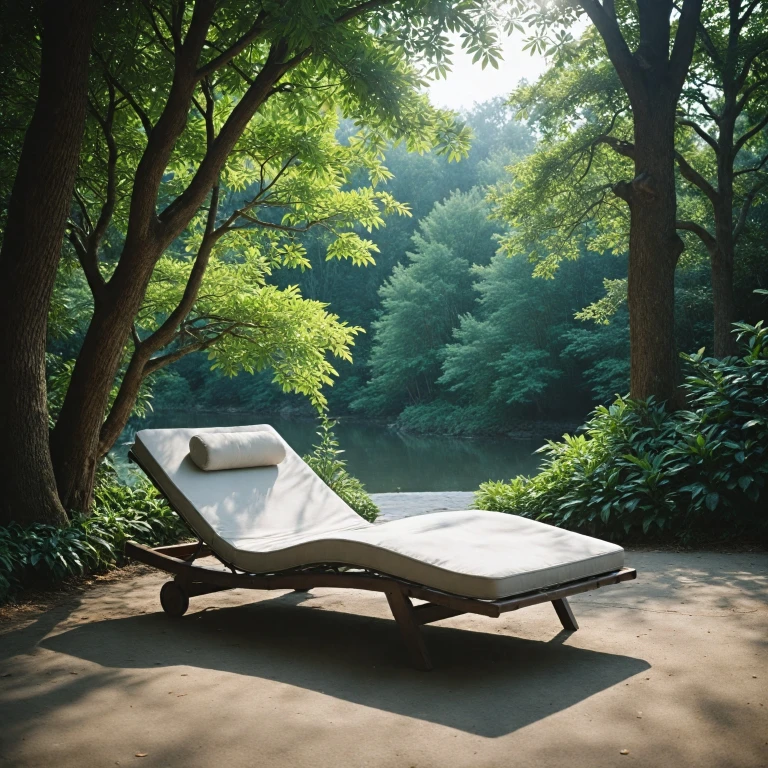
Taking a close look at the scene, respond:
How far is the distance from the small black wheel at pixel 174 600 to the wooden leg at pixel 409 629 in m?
1.30

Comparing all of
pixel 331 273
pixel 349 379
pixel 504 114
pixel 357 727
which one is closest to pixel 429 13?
pixel 357 727

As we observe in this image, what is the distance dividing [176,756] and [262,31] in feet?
14.2

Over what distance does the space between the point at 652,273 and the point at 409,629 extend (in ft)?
16.0

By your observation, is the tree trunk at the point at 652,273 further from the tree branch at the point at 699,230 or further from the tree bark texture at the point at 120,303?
the tree branch at the point at 699,230

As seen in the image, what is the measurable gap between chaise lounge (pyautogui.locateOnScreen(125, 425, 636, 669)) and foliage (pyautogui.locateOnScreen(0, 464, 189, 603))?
659mm

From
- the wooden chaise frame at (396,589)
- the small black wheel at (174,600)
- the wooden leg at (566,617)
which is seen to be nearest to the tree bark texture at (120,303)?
the wooden chaise frame at (396,589)

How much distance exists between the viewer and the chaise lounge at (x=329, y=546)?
3070mm

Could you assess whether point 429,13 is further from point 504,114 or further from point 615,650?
point 504,114

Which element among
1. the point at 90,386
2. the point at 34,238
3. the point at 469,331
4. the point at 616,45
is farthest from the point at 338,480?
the point at 469,331

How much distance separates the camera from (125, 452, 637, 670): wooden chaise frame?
3.02 metres

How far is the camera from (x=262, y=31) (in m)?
5.26

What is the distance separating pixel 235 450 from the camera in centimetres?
462

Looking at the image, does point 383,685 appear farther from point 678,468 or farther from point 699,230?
point 699,230

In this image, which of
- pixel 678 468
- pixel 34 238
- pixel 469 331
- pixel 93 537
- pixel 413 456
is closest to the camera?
pixel 34 238
